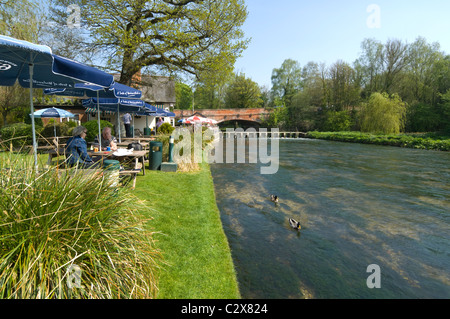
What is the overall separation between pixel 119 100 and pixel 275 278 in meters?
8.78

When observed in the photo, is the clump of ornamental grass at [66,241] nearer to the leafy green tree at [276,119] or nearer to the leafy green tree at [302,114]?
the leafy green tree at [302,114]

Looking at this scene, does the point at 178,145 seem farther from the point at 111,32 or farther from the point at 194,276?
the point at 194,276

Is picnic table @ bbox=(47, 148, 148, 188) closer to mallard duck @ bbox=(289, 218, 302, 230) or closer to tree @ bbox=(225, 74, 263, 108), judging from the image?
mallard duck @ bbox=(289, 218, 302, 230)

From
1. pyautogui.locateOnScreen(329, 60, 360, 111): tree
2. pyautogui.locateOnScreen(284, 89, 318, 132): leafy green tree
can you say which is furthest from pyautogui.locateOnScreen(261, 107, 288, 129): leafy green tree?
pyautogui.locateOnScreen(329, 60, 360, 111): tree

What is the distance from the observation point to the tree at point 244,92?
6197 cm

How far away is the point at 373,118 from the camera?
3591 centimetres

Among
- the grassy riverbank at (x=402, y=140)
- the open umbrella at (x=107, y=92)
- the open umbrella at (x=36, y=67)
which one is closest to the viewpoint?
the open umbrella at (x=36, y=67)

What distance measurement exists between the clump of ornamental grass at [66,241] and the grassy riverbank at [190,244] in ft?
1.18

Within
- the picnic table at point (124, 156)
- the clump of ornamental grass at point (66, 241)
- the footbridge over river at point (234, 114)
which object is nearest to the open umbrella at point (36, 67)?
the clump of ornamental grass at point (66, 241)

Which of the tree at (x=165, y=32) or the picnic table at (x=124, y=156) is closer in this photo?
the picnic table at (x=124, y=156)

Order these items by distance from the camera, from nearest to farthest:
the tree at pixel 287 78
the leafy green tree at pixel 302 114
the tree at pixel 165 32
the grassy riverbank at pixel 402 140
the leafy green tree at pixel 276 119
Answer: the tree at pixel 165 32
the grassy riverbank at pixel 402 140
the leafy green tree at pixel 302 114
the leafy green tree at pixel 276 119
the tree at pixel 287 78

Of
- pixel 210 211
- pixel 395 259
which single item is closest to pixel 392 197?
pixel 395 259

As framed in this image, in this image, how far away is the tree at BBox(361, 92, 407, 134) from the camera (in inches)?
1350

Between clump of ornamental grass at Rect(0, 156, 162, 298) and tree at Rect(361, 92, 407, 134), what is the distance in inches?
1505
